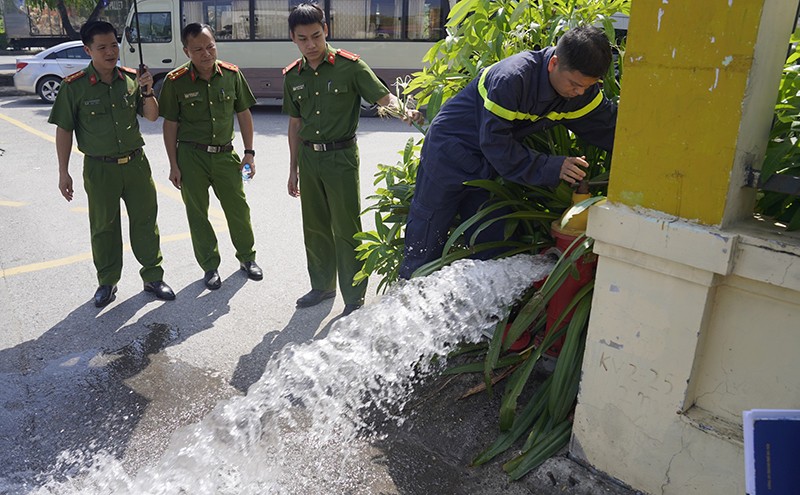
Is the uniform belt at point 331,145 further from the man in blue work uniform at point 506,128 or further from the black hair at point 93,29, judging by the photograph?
the black hair at point 93,29

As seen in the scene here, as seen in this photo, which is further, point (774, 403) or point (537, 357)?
point (537, 357)

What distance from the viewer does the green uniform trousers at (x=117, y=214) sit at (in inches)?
177

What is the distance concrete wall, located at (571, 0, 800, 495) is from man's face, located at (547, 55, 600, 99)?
0.61 metres

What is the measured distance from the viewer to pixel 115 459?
2.94 metres

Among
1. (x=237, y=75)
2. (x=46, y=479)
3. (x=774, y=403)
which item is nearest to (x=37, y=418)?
(x=46, y=479)

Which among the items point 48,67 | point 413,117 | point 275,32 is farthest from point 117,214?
point 48,67

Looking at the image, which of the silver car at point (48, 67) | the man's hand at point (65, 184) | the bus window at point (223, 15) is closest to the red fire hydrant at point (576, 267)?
the man's hand at point (65, 184)

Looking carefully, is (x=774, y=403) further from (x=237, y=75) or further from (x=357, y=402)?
(x=237, y=75)

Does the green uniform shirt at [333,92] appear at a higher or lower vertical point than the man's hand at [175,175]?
higher

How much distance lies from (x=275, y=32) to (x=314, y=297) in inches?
442

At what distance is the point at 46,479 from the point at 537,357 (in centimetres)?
211

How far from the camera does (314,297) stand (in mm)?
4621

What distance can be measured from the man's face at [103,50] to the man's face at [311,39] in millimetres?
1203

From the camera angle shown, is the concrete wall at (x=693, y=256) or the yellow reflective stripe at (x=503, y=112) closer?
the concrete wall at (x=693, y=256)
